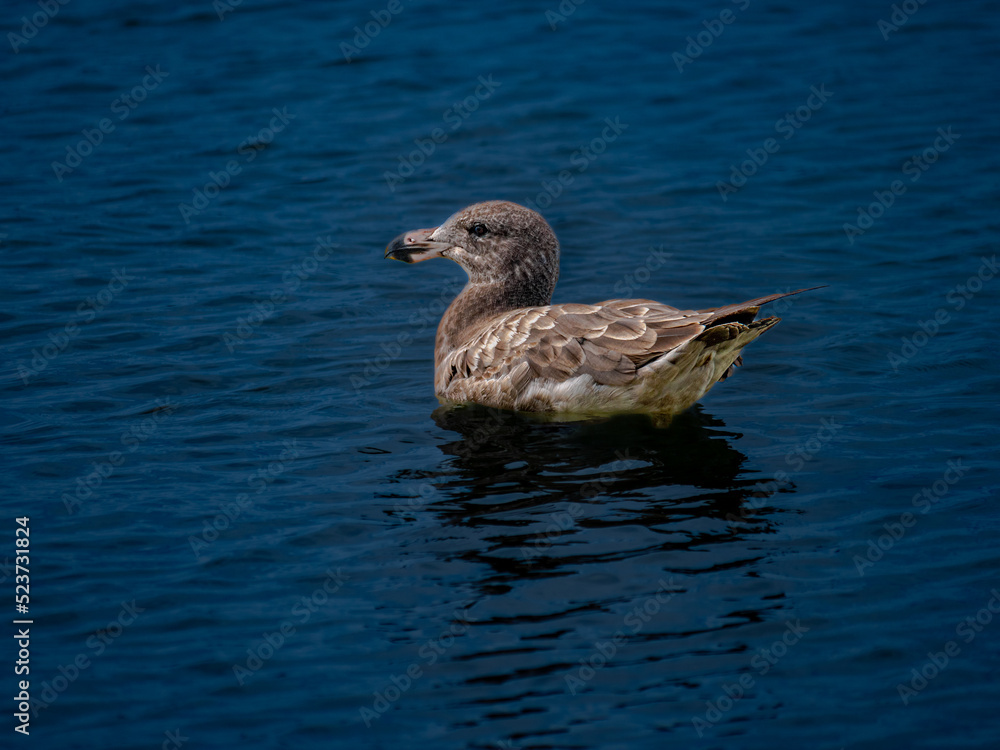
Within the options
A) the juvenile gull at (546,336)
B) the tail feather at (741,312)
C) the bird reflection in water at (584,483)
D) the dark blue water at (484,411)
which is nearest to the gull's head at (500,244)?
the juvenile gull at (546,336)

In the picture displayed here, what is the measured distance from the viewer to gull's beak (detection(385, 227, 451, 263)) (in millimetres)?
8891

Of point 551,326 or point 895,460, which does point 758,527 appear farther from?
point 551,326

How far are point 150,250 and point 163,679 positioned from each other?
6665 millimetres

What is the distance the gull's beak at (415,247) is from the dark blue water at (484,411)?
33.9 inches

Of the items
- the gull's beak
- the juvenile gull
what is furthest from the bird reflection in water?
the gull's beak

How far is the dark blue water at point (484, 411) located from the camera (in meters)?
5.18

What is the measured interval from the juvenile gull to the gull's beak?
0.03 feet

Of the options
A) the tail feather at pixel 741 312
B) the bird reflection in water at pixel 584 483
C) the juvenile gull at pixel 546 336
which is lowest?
the bird reflection in water at pixel 584 483

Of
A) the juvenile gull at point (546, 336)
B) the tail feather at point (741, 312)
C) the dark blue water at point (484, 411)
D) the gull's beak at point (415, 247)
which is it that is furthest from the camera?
the gull's beak at point (415, 247)

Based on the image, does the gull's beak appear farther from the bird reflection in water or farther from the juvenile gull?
the bird reflection in water

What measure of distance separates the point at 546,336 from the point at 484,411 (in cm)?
79

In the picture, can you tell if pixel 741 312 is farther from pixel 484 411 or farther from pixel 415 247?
pixel 415 247

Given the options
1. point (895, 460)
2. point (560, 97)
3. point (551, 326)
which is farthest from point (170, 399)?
point (560, 97)

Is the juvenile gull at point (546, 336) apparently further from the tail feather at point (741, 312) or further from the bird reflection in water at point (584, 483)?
the bird reflection in water at point (584, 483)
